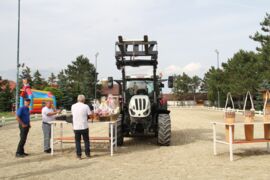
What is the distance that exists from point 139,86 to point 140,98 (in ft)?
4.43

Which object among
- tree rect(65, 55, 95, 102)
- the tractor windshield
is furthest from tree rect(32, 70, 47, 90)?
the tractor windshield

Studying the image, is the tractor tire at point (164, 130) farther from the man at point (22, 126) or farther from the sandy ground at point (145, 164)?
the man at point (22, 126)

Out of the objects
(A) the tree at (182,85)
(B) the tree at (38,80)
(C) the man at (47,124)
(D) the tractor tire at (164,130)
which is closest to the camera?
(C) the man at (47,124)

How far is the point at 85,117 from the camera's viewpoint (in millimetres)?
9836

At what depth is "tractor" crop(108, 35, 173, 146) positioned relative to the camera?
11914 millimetres

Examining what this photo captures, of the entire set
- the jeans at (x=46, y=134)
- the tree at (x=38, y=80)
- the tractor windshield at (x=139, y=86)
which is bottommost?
the jeans at (x=46, y=134)

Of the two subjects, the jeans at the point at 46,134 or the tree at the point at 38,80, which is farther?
the tree at the point at 38,80

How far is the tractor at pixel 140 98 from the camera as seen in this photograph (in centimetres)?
1191

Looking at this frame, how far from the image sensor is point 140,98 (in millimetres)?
12016

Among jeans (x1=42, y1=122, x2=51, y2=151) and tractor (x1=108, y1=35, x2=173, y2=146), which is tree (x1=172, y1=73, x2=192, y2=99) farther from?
jeans (x1=42, y1=122, x2=51, y2=151)

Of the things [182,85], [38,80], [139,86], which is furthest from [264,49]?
[182,85]

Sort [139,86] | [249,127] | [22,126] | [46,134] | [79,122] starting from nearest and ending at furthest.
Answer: [79,122] < [249,127] < [22,126] < [46,134] < [139,86]

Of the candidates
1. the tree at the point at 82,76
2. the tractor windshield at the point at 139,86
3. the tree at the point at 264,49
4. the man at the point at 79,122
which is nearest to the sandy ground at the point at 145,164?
the man at the point at 79,122

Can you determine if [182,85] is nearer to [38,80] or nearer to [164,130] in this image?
[38,80]
